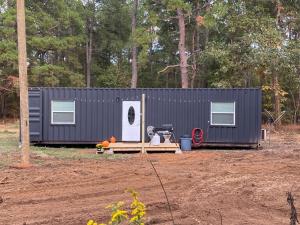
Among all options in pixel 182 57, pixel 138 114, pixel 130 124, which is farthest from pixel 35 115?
pixel 182 57

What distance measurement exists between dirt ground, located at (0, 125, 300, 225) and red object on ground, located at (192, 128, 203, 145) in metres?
3.74

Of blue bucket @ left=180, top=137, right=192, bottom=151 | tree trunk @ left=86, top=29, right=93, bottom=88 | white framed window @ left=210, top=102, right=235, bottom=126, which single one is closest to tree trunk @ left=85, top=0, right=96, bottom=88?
tree trunk @ left=86, top=29, right=93, bottom=88

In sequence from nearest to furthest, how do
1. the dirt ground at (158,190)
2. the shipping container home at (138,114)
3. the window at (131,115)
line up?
the dirt ground at (158,190)
the shipping container home at (138,114)
the window at (131,115)

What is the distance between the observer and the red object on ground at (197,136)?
57.8 ft

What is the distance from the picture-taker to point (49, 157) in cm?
1426

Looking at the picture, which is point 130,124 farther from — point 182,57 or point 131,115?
point 182,57

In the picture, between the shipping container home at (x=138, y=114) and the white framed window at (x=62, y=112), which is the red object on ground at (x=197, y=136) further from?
the white framed window at (x=62, y=112)

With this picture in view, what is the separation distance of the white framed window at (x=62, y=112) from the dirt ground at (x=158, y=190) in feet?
14.9

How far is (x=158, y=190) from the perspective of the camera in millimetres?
8805

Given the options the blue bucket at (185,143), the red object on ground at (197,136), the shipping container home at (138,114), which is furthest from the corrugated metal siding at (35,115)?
the red object on ground at (197,136)

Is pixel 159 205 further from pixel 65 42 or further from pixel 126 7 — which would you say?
pixel 126 7

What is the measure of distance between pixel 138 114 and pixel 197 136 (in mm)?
2351

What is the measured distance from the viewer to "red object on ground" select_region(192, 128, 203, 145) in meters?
17.6

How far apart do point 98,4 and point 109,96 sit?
23.6 m
